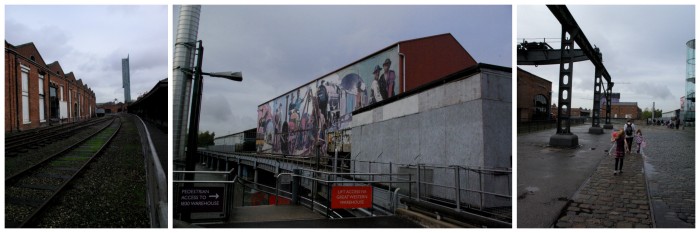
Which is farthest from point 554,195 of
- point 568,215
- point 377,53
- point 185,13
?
point 377,53

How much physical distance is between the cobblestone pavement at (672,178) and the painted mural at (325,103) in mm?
6597

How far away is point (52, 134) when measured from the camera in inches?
393

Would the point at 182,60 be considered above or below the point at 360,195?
above

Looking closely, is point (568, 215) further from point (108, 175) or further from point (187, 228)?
point (108, 175)

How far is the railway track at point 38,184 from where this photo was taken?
410 cm

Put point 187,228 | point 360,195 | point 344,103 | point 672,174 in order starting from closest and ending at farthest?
point 187,228 < point 360,195 < point 672,174 < point 344,103

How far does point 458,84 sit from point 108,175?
5.70 meters

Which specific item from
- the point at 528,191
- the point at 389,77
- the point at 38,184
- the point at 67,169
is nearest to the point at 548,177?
the point at 528,191

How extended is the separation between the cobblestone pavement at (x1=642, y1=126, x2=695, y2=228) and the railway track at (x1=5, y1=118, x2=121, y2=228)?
5896 mm

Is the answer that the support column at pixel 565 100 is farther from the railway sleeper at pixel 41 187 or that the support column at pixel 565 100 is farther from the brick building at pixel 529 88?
the railway sleeper at pixel 41 187

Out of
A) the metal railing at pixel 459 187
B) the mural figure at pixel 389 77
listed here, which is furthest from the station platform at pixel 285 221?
the mural figure at pixel 389 77

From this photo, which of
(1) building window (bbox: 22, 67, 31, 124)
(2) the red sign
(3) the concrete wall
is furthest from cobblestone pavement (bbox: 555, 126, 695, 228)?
(1) building window (bbox: 22, 67, 31, 124)

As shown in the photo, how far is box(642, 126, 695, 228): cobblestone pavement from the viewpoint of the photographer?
11.2 feet

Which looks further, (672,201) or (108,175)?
(108,175)
